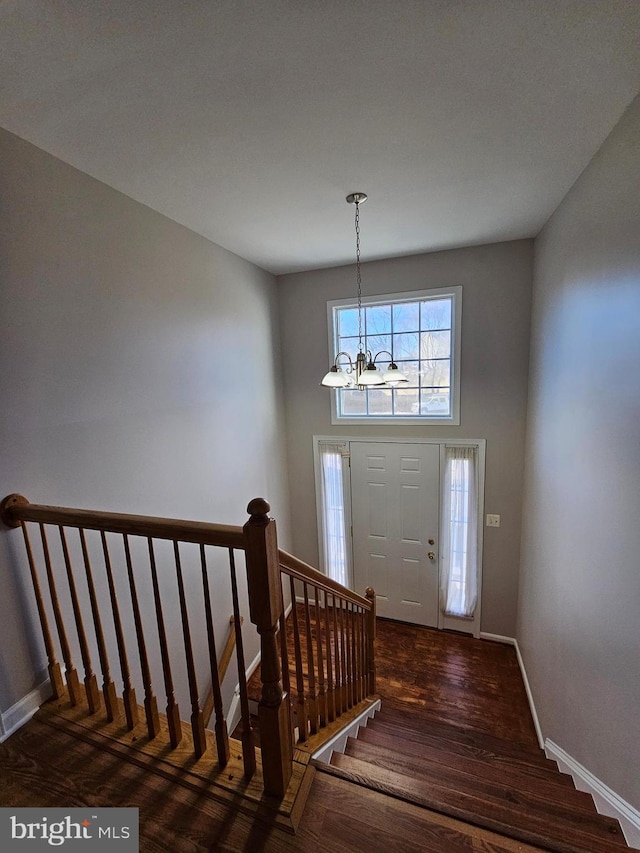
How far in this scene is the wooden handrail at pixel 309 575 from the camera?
128cm

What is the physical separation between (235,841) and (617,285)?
2.47 meters

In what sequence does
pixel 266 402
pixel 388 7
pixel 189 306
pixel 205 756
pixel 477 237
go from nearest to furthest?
pixel 388 7, pixel 205 756, pixel 189 306, pixel 477 237, pixel 266 402

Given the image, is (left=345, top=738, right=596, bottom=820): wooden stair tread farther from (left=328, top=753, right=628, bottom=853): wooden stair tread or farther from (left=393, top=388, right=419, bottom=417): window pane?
(left=393, top=388, right=419, bottom=417): window pane

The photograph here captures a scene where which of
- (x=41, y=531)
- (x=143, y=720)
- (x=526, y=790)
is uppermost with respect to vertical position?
(x=41, y=531)

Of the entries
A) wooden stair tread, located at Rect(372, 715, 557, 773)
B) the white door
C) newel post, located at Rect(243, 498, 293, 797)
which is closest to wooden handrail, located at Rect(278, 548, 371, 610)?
newel post, located at Rect(243, 498, 293, 797)

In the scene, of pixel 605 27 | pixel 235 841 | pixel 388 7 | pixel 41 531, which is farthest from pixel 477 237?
pixel 235 841

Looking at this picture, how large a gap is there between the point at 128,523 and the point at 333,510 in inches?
119

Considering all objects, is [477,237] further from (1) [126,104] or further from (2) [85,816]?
(2) [85,816]

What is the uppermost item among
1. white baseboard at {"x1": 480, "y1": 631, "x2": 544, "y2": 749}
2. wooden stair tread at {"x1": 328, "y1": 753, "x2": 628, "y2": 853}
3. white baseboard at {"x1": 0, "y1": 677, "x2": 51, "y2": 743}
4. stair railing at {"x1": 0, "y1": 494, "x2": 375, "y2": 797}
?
stair railing at {"x1": 0, "y1": 494, "x2": 375, "y2": 797}

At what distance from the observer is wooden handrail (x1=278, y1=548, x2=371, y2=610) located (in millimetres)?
1277

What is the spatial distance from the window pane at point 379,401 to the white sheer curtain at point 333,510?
0.52 metres

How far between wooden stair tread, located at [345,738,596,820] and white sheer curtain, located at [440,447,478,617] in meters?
1.75

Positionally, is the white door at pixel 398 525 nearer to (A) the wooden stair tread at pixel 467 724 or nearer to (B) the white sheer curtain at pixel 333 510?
(B) the white sheer curtain at pixel 333 510

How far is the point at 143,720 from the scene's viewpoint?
4.99 ft
